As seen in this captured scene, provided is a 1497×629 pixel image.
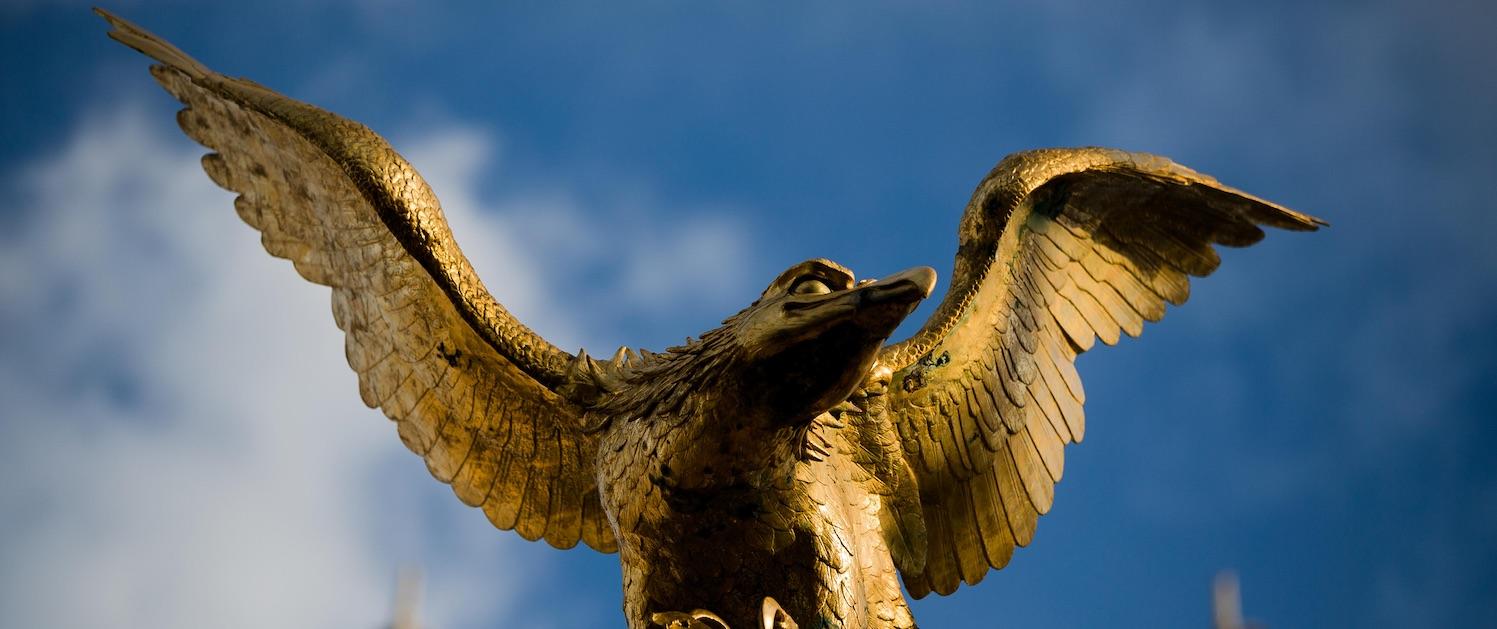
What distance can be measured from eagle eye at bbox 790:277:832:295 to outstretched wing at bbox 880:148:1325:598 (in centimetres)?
115

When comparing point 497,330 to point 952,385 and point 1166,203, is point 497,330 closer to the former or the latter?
point 952,385

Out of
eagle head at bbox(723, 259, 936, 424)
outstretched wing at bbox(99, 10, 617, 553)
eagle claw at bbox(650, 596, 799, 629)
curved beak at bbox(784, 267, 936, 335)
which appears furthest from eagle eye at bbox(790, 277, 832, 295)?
outstretched wing at bbox(99, 10, 617, 553)

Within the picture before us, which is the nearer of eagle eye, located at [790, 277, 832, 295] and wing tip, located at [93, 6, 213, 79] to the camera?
eagle eye, located at [790, 277, 832, 295]

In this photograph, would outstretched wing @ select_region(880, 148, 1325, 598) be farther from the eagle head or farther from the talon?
the talon

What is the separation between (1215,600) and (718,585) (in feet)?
15.7

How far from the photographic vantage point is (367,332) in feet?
28.9

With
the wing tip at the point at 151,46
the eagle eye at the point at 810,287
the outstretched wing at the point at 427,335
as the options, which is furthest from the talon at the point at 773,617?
the wing tip at the point at 151,46

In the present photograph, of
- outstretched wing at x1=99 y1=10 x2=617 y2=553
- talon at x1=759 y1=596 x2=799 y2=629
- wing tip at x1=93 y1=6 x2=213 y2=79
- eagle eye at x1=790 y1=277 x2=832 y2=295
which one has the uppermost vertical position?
wing tip at x1=93 y1=6 x2=213 y2=79

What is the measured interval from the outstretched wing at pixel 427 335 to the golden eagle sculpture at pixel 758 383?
12 millimetres

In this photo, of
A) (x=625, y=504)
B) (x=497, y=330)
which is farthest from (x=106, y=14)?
(x=625, y=504)

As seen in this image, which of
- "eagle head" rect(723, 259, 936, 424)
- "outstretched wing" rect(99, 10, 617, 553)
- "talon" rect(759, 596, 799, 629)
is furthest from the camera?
"outstretched wing" rect(99, 10, 617, 553)

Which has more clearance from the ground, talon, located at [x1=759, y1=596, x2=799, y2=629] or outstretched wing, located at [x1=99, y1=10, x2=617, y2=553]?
outstretched wing, located at [x1=99, y1=10, x2=617, y2=553]

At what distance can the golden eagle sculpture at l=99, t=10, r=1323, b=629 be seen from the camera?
7.29 m

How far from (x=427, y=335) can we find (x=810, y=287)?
2.07m
